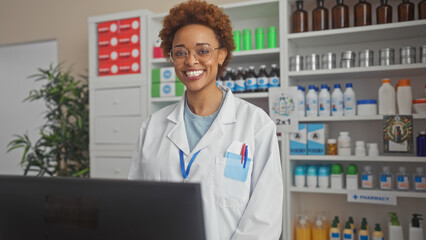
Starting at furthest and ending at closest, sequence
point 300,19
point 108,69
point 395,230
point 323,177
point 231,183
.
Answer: point 108,69 < point 300,19 < point 323,177 < point 395,230 < point 231,183

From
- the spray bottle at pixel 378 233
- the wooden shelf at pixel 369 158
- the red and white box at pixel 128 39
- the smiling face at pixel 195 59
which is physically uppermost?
the red and white box at pixel 128 39

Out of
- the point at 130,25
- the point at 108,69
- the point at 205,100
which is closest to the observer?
the point at 205,100

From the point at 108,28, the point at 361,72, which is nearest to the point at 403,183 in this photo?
the point at 361,72

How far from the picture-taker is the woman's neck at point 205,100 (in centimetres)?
129

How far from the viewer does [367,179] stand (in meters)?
2.45

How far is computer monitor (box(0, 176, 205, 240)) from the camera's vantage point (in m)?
0.55

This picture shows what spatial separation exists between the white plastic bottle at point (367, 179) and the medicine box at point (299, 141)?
415mm

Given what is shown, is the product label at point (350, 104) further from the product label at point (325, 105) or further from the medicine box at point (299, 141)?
the medicine box at point (299, 141)

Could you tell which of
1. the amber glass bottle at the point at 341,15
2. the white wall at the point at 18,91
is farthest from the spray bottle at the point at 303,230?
the white wall at the point at 18,91

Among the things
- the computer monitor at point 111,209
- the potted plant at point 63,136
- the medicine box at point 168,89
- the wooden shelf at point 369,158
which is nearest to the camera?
the computer monitor at point 111,209

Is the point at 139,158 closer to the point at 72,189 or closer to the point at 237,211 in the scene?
the point at 237,211

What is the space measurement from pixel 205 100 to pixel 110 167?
6.65ft

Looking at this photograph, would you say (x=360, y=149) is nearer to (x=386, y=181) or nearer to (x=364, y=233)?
(x=386, y=181)

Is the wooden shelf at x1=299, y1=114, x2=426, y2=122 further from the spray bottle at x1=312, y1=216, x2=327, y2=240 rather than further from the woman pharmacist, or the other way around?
the woman pharmacist
